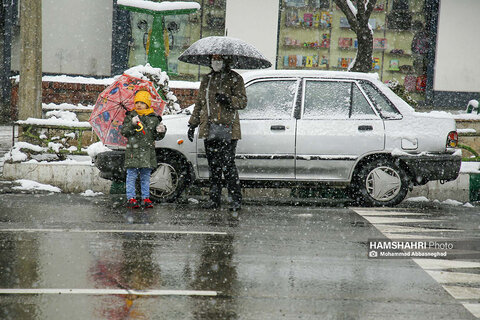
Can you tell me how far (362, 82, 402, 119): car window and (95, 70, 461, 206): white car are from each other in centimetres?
1

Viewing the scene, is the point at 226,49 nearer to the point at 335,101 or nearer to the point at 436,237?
the point at 335,101

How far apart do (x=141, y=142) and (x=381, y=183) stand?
120 inches

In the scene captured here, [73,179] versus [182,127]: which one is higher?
[182,127]

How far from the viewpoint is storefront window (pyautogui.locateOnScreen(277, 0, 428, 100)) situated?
19.4m

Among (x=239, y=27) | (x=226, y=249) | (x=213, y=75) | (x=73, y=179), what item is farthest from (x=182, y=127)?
(x=239, y=27)

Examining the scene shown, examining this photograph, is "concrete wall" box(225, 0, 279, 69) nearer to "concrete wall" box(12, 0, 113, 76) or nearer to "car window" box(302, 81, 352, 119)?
"concrete wall" box(12, 0, 113, 76)

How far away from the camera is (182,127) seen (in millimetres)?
8750

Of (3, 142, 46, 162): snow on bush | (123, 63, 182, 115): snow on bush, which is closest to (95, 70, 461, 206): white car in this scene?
(3, 142, 46, 162): snow on bush

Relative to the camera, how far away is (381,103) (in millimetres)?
8914

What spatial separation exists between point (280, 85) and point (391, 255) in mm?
3524

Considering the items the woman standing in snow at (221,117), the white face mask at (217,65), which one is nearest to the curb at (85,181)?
the woman standing in snow at (221,117)

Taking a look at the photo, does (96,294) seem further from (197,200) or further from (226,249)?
(197,200)

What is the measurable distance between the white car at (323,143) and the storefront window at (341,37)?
1065cm

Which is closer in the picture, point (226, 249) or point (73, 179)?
point (226, 249)
